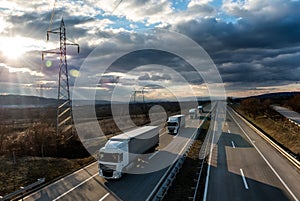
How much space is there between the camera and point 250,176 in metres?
18.0

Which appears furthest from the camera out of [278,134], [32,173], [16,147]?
[278,134]

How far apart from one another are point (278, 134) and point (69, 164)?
1174 inches

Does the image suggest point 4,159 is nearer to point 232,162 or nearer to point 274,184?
point 232,162

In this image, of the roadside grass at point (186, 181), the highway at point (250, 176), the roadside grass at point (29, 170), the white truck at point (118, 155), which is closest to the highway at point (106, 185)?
the white truck at point (118, 155)

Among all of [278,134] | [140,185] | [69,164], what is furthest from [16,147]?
[278,134]

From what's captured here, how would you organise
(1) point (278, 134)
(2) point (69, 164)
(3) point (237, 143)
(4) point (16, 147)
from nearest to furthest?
(2) point (69, 164)
(4) point (16, 147)
(3) point (237, 143)
(1) point (278, 134)

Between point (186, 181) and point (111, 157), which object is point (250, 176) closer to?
point (186, 181)

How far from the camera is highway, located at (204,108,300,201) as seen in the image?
14695 millimetres

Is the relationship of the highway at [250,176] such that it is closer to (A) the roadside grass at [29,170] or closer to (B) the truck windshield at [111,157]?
(B) the truck windshield at [111,157]

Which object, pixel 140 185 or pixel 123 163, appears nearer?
pixel 140 185

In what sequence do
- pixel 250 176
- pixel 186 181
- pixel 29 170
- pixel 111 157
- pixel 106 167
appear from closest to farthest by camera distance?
pixel 186 181 → pixel 106 167 → pixel 111 157 → pixel 250 176 → pixel 29 170

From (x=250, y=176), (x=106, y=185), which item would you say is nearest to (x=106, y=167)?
(x=106, y=185)

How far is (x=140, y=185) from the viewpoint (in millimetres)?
16141

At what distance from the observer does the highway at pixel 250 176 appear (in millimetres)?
14695
